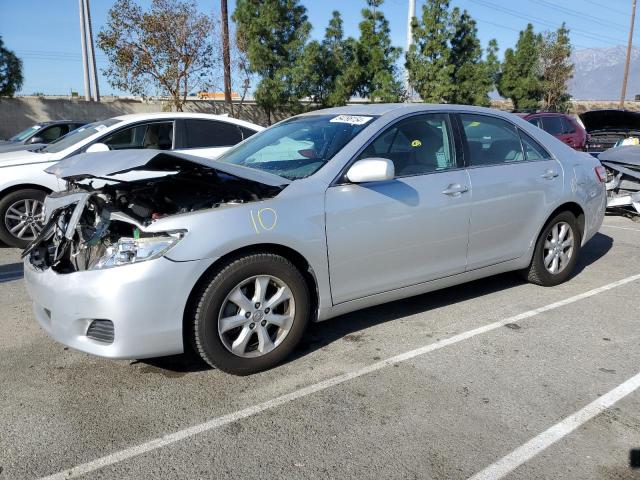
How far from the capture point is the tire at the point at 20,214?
6402 mm

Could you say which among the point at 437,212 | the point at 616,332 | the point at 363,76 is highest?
the point at 363,76

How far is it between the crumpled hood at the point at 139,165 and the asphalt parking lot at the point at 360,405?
1212 mm

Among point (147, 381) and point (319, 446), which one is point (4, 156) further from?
point (319, 446)

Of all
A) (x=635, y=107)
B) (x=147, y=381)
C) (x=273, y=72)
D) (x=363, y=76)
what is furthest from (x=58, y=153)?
(x=635, y=107)

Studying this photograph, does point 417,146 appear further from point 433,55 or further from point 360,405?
point 433,55

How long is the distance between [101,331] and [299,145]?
76.3 inches

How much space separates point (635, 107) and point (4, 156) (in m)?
45.8

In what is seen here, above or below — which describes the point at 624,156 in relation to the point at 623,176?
above

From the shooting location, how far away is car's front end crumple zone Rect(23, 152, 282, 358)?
9.60 ft

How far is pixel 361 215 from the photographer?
3.59m

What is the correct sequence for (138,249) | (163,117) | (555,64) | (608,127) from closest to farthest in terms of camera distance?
(138,249), (163,117), (608,127), (555,64)

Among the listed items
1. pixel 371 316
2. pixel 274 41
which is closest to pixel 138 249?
pixel 371 316

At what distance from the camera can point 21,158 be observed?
6.59 m

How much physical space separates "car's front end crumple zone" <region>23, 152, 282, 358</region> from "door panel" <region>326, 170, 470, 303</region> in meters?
0.55
